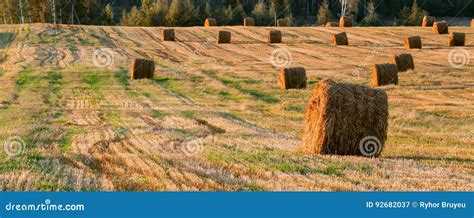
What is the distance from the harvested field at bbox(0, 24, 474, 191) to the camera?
9.40 meters

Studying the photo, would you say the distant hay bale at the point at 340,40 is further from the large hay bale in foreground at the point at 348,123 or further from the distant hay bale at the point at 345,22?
the large hay bale in foreground at the point at 348,123

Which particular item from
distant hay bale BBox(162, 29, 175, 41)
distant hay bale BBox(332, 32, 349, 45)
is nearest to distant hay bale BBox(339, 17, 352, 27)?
distant hay bale BBox(332, 32, 349, 45)

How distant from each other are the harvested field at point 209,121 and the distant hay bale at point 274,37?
78.3 inches

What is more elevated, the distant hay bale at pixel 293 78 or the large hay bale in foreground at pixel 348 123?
the large hay bale in foreground at pixel 348 123

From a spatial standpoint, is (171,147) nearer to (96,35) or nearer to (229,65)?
(229,65)

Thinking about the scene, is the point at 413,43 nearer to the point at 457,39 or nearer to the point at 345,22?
the point at 457,39

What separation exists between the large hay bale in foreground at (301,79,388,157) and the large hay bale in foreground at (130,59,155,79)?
16.5m

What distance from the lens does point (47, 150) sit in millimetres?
11859

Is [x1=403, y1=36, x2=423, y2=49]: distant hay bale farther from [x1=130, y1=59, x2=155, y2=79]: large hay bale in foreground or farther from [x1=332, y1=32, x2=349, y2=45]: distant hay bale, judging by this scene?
[x1=130, y1=59, x2=155, y2=79]: large hay bale in foreground

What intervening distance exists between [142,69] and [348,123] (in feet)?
55.8

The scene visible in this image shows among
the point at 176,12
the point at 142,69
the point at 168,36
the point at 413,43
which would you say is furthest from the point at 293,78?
the point at 176,12

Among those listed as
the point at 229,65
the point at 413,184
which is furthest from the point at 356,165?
the point at 229,65

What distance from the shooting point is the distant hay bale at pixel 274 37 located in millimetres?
42531

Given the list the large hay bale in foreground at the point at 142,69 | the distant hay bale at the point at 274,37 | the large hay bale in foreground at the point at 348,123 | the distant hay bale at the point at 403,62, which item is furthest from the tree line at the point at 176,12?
the large hay bale in foreground at the point at 348,123
